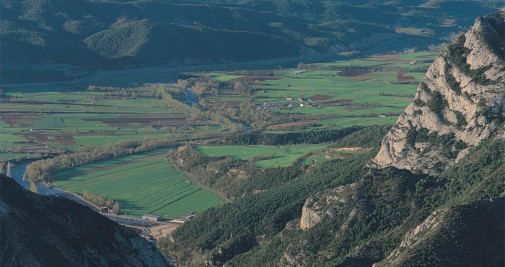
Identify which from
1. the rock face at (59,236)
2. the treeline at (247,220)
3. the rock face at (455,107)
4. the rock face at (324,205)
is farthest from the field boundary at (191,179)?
the rock face at (59,236)

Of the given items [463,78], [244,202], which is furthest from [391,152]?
[244,202]

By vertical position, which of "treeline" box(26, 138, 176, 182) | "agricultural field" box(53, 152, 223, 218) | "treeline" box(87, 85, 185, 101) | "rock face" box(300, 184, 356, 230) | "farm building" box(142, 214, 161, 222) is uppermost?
"rock face" box(300, 184, 356, 230)

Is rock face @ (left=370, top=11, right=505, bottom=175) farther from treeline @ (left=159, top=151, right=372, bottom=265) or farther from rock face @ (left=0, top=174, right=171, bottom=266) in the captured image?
rock face @ (left=0, top=174, right=171, bottom=266)

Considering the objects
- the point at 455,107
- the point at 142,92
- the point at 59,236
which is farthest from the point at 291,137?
the point at 59,236

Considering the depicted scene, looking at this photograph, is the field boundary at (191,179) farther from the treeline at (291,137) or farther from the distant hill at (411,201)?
the treeline at (291,137)

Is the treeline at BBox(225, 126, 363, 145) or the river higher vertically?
the treeline at BBox(225, 126, 363, 145)

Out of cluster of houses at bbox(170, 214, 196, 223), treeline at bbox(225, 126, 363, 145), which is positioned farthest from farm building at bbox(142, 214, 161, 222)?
treeline at bbox(225, 126, 363, 145)
